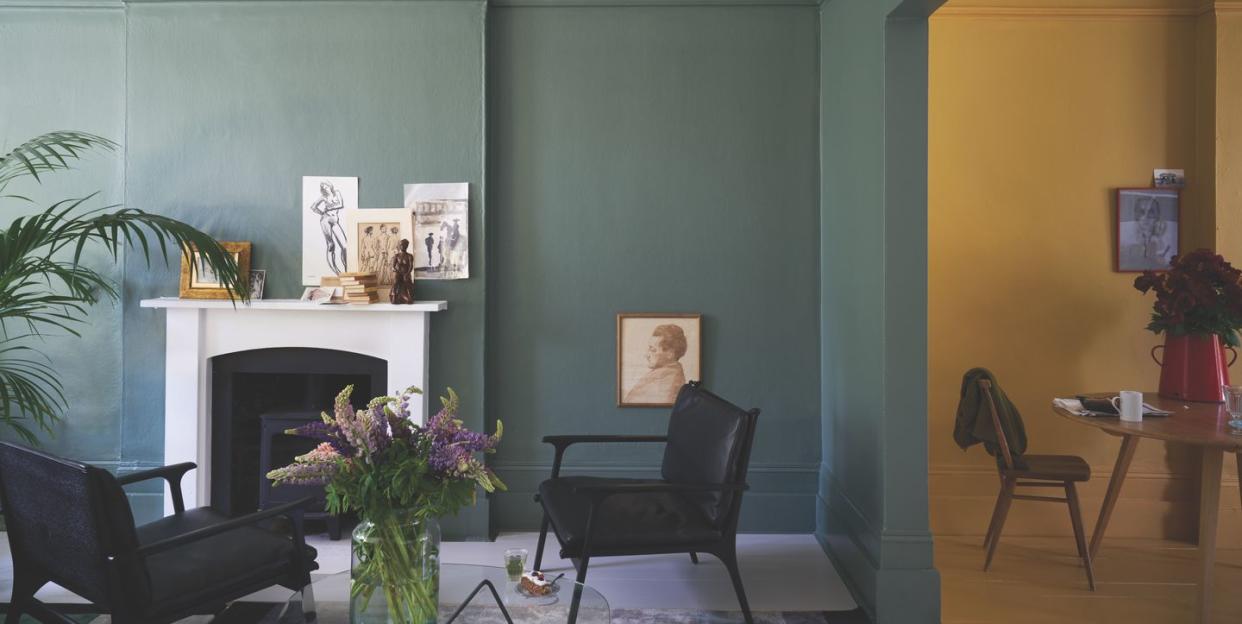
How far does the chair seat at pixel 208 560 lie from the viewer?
→ 2709mm

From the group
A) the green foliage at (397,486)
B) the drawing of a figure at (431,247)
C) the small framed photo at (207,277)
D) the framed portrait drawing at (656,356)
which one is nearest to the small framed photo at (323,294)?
the small framed photo at (207,277)

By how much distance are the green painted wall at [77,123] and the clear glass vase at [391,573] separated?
2928 mm

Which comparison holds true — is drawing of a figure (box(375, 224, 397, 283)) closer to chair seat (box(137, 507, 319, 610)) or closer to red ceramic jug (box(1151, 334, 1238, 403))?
chair seat (box(137, 507, 319, 610))

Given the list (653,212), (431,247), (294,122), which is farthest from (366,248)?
(653,212)

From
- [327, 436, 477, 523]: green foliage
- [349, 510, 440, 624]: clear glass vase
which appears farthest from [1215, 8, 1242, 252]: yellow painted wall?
[349, 510, 440, 624]: clear glass vase

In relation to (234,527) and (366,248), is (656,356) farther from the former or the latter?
(234,527)

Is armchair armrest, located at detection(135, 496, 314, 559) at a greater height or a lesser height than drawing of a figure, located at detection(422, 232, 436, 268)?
lesser

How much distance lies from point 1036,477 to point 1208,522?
28.9 inches

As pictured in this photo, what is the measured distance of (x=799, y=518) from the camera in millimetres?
4711

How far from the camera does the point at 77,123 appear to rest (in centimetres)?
464

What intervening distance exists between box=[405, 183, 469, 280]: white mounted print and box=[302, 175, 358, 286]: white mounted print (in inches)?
13.7

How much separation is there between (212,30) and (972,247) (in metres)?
4.34

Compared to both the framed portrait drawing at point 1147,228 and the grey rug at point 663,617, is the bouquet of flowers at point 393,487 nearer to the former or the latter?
the grey rug at point 663,617

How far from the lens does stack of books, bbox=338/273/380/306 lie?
4.34 m
